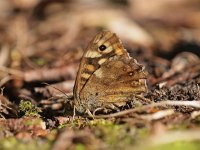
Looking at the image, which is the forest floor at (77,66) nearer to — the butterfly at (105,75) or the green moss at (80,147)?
the green moss at (80,147)

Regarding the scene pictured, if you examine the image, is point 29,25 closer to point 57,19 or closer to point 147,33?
point 57,19

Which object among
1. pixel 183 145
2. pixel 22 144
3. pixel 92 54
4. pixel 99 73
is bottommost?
pixel 183 145

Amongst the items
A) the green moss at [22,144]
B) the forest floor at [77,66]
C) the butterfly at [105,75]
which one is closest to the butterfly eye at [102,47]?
the butterfly at [105,75]

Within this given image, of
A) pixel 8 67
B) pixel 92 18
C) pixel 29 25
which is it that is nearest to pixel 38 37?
pixel 29 25

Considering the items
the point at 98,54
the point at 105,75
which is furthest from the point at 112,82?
the point at 98,54

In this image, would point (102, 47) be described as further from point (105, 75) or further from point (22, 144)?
point (22, 144)

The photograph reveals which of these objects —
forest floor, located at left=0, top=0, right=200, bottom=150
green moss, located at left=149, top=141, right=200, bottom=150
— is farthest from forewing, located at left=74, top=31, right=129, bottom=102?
green moss, located at left=149, top=141, right=200, bottom=150

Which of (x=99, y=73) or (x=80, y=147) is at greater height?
(x=99, y=73)

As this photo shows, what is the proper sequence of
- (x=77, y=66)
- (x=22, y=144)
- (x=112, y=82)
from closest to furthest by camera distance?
(x=22, y=144), (x=112, y=82), (x=77, y=66)

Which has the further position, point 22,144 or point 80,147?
point 22,144
